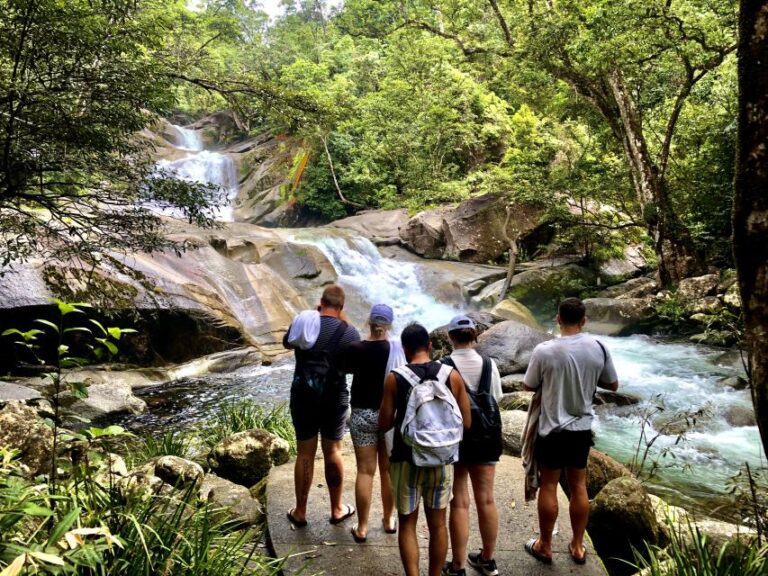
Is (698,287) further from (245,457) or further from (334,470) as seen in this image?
(334,470)

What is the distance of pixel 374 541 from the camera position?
12.4 ft

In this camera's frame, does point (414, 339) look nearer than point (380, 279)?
Yes

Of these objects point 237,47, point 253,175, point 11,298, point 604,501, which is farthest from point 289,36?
point 604,501

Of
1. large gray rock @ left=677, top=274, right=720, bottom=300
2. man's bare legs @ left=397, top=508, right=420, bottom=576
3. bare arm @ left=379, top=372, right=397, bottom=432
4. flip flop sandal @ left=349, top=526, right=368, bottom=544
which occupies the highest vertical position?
large gray rock @ left=677, top=274, right=720, bottom=300

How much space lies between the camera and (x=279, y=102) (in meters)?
7.22

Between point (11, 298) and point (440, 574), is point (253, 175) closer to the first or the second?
point (11, 298)

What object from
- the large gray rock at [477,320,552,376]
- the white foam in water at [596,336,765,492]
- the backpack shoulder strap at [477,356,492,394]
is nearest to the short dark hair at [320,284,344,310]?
the backpack shoulder strap at [477,356,492,394]

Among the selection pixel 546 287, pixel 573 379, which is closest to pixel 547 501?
pixel 573 379

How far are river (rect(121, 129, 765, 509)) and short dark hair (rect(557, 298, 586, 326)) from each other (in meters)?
2.80

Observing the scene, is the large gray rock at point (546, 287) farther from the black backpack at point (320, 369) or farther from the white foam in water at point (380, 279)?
the black backpack at point (320, 369)

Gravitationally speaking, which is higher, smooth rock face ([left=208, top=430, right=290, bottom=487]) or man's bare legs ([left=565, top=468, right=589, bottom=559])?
man's bare legs ([left=565, top=468, right=589, bottom=559])

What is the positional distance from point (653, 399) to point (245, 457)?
6.99 meters

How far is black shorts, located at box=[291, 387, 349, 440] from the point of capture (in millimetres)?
3727

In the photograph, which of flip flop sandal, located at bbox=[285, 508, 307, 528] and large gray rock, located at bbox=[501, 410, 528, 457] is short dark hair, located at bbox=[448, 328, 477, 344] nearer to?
flip flop sandal, located at bbox=[285, 508, 307, 528]
